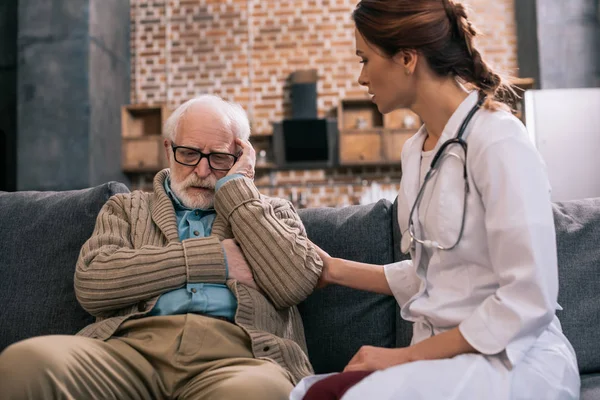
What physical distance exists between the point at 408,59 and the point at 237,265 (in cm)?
79

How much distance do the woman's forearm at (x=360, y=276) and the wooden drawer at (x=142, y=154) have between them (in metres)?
4.53

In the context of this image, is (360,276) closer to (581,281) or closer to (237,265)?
(237,265)

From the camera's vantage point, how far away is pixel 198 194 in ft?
6.88

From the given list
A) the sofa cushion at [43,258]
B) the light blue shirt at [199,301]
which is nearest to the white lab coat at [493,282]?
the light blue shirt at [199,301]

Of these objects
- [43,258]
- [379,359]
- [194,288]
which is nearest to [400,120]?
[43,258]

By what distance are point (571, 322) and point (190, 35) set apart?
214 inches

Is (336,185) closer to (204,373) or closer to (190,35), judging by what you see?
(190,35)

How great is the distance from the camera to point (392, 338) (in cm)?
208

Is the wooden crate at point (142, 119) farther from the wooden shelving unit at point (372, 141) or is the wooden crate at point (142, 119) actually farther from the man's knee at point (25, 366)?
the man's knee at point (25, 366)

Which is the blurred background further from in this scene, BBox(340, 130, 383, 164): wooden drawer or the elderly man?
the elderly man

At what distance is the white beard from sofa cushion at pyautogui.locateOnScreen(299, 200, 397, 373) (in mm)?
337

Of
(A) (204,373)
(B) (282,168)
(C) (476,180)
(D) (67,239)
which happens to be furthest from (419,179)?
(B) (282,168)

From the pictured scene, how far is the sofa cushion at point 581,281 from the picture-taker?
195 centimetres

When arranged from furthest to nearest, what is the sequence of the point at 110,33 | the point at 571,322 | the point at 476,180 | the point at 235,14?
1. the point at 235,14
2. the point at 110,33
3. the point at 571,322
4. the point at 476,180
